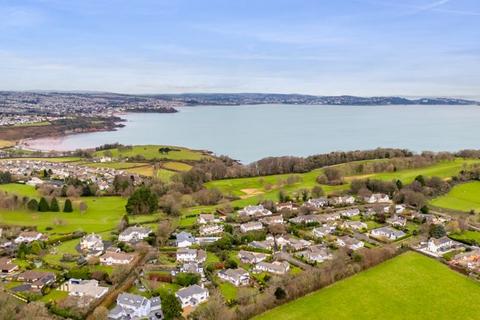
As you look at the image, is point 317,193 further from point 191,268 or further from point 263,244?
point 191,268

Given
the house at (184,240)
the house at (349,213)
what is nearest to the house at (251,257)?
the house at (184,240)

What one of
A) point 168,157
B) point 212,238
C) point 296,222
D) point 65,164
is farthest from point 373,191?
point 65,164

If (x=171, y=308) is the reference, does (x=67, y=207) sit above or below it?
below

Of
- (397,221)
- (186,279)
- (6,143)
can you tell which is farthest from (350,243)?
(6,143)

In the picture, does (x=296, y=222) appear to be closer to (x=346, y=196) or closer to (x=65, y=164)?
(x=346, y=196)

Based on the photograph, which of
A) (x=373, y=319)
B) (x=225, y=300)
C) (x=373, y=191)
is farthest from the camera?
(x=373, y=191)

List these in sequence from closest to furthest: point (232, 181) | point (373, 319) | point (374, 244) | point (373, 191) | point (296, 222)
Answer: point (373, 319), point (374, 244), point (296, 222), point (373, 191), point (232, 181)

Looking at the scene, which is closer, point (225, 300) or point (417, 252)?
point (225, 300)
